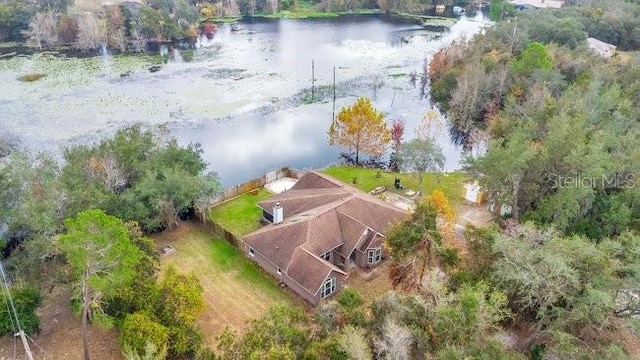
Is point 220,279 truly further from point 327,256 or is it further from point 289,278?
point 327,256

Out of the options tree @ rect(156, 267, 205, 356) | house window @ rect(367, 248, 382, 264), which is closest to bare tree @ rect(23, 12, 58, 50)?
tree @ rect(156, 267, 205, 356)

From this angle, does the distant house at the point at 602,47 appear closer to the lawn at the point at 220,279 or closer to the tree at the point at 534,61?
the tree at the point at 534,61

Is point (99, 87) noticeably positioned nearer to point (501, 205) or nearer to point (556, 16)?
point (501, 205)

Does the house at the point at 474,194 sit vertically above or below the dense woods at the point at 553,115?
below

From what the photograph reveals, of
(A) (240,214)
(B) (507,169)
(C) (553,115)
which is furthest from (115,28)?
(B) (507,169)

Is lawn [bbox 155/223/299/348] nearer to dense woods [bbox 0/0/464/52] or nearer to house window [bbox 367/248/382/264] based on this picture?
house window [bbox 367/248/382/264]

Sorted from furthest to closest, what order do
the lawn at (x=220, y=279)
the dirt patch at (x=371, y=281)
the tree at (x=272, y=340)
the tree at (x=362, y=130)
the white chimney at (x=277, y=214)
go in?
the tree at (x=362, y=130) → the white chimney at (x=277, y=214) → the dirt patch at (x=371, y=281) → the lawn at (x=220, y=279) → the tree at (x=272, y=340)

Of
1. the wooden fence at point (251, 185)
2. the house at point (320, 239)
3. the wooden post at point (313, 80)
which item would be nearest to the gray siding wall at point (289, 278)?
the house at point (320, 239)
